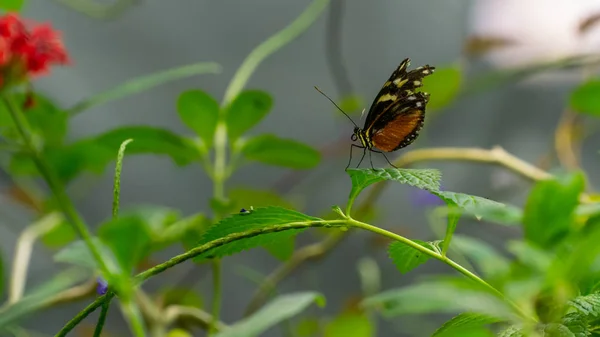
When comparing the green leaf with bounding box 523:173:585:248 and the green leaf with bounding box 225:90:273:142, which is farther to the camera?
the green leaf with bounding box 225:90:273:142

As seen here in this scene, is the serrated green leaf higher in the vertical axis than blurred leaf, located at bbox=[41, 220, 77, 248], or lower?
lower

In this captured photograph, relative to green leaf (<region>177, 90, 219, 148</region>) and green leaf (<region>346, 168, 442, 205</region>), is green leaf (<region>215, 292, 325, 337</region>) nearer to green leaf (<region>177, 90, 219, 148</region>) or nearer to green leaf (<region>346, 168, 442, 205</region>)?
green leaf (<region>346, 168, 442, 205</region>)

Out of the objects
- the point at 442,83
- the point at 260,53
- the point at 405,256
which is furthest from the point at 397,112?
the point at 442,83

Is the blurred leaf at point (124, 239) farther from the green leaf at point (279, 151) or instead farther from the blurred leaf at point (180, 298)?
the blurred leaf at point (180, 298)

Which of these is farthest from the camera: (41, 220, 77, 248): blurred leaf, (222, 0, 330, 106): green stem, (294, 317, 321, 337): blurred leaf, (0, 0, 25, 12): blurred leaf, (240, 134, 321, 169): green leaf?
(294, 317, 321, 337): blurred leaf

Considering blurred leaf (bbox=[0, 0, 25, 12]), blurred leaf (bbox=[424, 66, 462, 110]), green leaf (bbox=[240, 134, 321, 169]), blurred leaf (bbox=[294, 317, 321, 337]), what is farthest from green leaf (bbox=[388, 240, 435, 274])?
blurred leaf (bbox=[294, 317, 321, 337])

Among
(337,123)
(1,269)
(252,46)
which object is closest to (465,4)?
(337,123)

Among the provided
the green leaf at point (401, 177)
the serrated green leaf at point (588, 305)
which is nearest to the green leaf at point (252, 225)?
the green leaf at point (401, 177)
